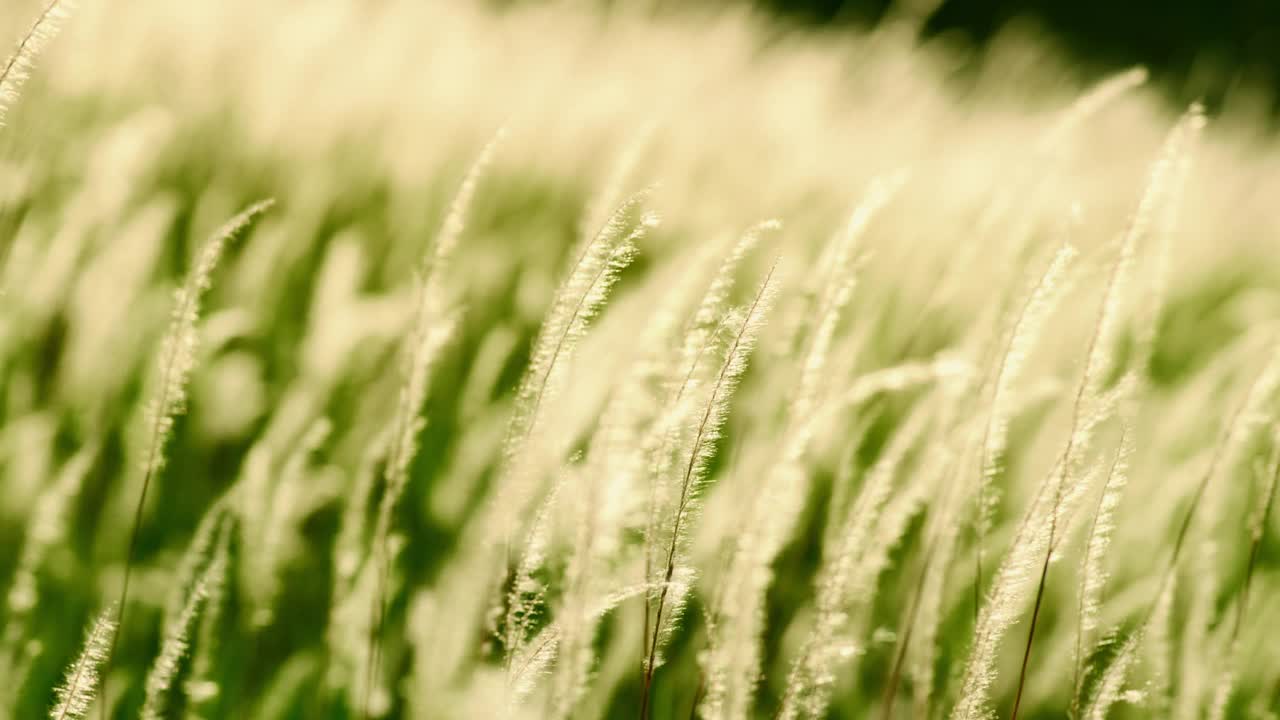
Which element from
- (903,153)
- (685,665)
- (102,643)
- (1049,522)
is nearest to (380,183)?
(685,665)

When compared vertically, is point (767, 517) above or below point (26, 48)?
below

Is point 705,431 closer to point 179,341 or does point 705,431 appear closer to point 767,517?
point 767,517

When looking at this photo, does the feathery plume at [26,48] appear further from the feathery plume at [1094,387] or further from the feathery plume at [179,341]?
the feathery plume at [1094,387]

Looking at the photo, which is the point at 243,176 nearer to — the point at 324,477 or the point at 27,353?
Answer: the point at 27,353

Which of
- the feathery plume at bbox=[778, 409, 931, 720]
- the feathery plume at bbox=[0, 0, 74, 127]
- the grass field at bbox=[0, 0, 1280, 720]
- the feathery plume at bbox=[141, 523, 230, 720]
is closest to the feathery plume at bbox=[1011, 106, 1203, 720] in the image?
the grass field at bbox=[0, 0, 1280, 720]

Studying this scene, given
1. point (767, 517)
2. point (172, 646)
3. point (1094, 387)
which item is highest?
point (1094, 387)

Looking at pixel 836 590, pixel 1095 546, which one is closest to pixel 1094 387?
pixel 1095 546

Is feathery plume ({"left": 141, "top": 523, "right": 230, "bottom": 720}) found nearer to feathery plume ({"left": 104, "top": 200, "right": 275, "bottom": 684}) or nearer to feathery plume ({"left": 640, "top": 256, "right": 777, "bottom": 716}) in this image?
feathery plume ({"left": 104, "top": 200, "right": 275, "bottom": 684})

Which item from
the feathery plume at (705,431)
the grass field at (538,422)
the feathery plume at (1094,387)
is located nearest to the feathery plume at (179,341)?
the grass field at (538,422)
